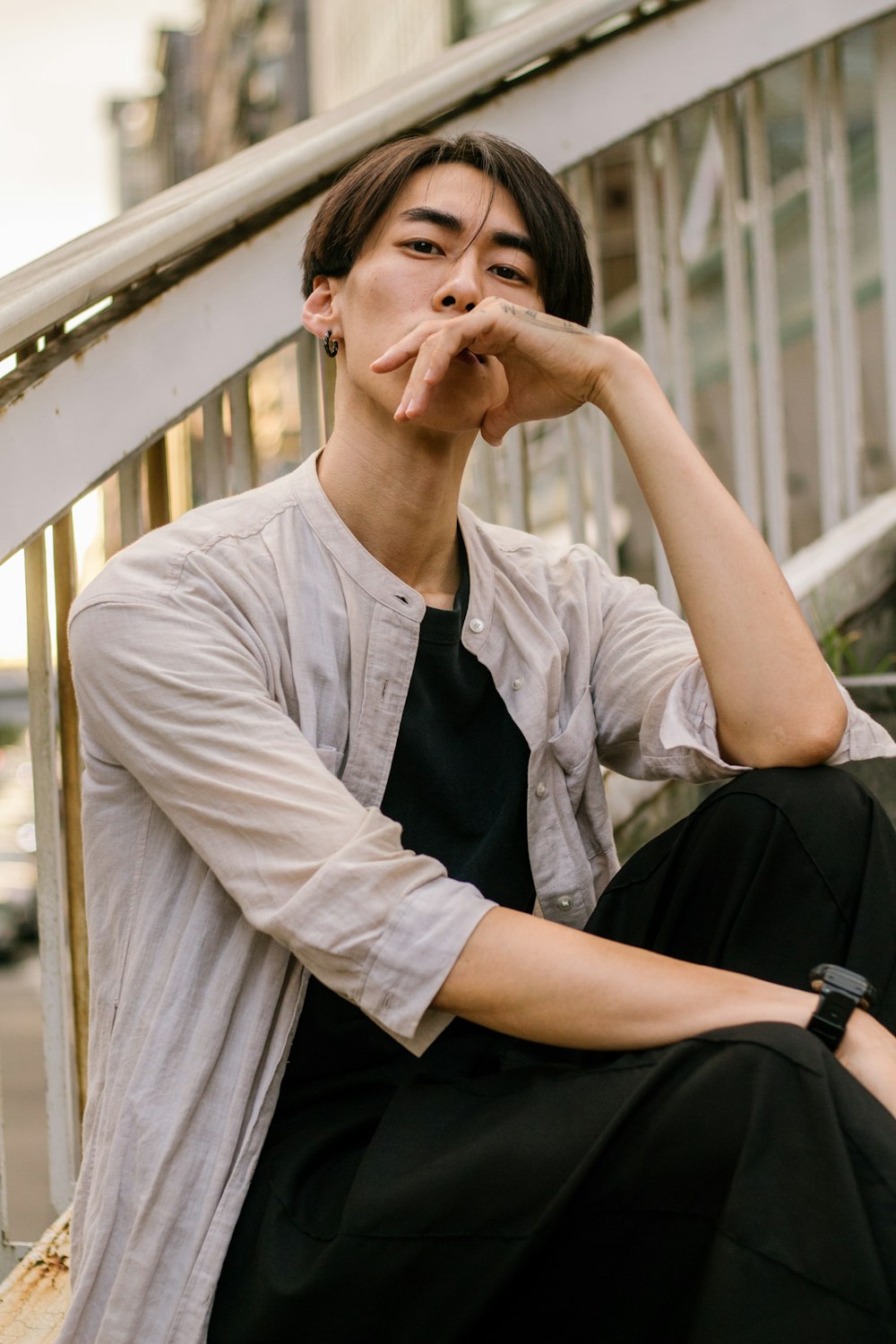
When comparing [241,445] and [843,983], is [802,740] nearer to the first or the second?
[843,983]

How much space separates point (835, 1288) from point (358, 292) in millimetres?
1318

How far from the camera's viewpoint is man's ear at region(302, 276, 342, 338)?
6.27ft

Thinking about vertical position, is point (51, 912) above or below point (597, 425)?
below

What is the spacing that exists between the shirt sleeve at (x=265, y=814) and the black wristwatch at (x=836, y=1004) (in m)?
0.36

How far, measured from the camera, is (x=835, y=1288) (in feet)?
3.71

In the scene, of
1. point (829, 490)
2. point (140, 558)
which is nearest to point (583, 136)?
point (829, 490)

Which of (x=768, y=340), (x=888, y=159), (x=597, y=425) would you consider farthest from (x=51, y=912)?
(x=888, y=159)

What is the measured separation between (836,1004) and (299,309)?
1415 mm

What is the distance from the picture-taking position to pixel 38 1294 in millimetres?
1817

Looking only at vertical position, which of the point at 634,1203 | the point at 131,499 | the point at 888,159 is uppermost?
the point at 888,159

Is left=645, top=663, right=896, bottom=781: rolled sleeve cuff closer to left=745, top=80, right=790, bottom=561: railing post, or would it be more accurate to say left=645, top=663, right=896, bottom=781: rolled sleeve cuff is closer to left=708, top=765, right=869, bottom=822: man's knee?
left=708, top=765, right=869, bottom=822: man's knee

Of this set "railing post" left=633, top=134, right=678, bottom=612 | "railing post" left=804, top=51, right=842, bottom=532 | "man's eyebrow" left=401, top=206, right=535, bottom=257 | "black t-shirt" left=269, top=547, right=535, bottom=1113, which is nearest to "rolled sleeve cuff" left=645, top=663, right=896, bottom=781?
"black t-shirt" left=269, top=547, right=535, bottom=1113

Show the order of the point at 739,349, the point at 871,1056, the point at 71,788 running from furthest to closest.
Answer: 1. the point at 739,349
2. the point at 71,788
3. the point at 871,1056

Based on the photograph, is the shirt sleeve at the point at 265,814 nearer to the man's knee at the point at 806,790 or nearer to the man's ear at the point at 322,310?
the man's knee at the point at 806,790
